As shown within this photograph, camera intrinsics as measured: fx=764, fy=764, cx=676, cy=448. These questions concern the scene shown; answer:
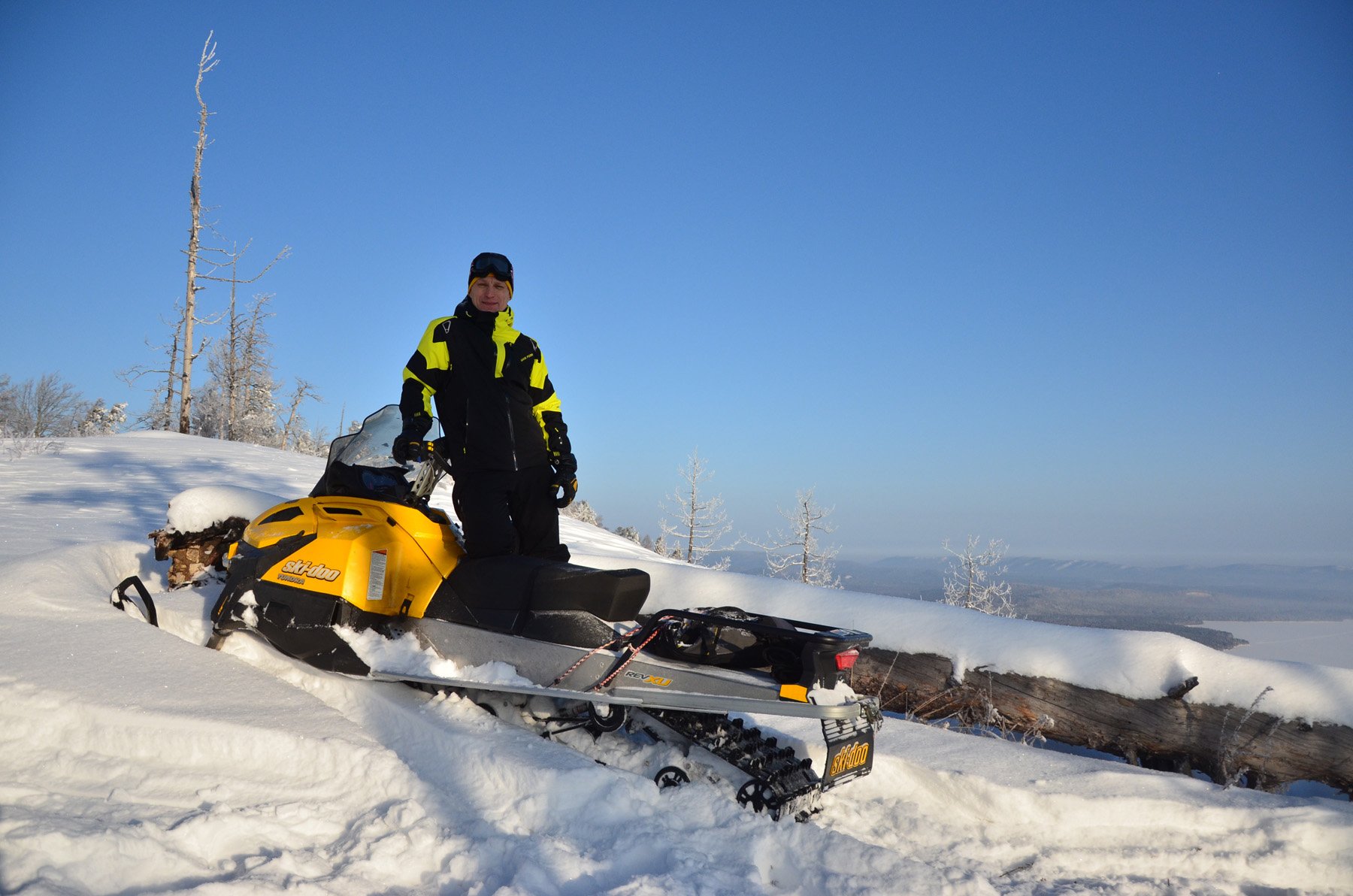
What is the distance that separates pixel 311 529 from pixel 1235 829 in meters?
4.25

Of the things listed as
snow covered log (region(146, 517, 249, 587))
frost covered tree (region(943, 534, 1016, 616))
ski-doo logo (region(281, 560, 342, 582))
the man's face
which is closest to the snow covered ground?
ski-doo logo (region(281, 560, 342, 582))

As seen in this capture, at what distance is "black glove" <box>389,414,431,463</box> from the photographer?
12.5 ft

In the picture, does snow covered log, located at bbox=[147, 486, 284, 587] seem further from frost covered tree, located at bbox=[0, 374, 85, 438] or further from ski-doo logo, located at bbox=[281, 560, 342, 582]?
frost covered tree, located at bbox=[0, 374, 85, 438]

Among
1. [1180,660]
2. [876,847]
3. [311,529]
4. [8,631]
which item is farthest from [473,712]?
[1180,660]

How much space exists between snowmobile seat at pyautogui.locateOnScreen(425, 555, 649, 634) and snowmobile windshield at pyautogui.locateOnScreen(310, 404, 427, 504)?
27.8 inches

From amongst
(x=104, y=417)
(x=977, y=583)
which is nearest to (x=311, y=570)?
(x=977, y=583)

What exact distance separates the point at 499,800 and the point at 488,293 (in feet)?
8.24

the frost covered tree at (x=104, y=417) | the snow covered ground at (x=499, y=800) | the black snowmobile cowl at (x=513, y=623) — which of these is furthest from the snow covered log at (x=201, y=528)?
the frost covered tree at (x=104, y=417)

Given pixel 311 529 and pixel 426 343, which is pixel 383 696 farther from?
pixel 426 343

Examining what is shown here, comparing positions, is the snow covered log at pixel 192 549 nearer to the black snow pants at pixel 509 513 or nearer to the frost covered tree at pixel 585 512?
the black snow pants at pixel 509 513

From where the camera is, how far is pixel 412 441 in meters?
3.84

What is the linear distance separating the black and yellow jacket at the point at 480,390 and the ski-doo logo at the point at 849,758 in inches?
82.1

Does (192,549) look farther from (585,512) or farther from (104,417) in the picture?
(104,417)

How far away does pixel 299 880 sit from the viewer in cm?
210
